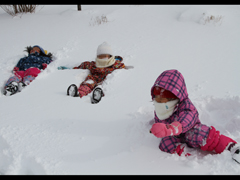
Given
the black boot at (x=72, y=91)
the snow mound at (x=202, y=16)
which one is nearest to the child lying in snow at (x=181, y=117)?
the black boot at (x=72, y=91)

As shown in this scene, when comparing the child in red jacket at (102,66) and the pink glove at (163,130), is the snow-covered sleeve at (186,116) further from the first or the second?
the child in red jacket at (102,66)

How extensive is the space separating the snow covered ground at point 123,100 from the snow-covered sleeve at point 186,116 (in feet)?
0.80

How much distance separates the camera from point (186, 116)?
155 cm

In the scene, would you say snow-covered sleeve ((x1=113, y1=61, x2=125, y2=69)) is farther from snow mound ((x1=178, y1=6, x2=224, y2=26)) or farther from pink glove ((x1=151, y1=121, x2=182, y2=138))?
snow mound ((x1=178, y1=6, x2=224, y2=26))

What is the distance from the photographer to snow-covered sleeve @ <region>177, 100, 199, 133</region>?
153cm

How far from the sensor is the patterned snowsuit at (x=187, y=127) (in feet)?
5.10

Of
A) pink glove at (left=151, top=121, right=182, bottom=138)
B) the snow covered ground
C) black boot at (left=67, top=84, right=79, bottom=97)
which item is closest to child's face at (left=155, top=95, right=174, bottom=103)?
pink glove at (left=151, top=121, right=182, bottom=138)

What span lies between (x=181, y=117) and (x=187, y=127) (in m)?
0.09

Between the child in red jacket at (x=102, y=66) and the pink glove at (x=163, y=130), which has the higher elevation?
the pink glove at (x=163, y=130)

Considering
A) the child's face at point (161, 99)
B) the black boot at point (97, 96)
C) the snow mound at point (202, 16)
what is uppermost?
the snow mound at point (202, 16)

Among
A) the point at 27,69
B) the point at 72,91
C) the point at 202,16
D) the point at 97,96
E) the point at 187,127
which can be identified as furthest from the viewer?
the point at 202,16

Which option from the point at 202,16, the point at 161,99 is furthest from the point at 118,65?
the point at 202,16

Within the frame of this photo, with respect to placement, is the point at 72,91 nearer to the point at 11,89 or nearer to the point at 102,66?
the point at 102,66

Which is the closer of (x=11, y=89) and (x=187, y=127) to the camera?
(x=187, y=127)
